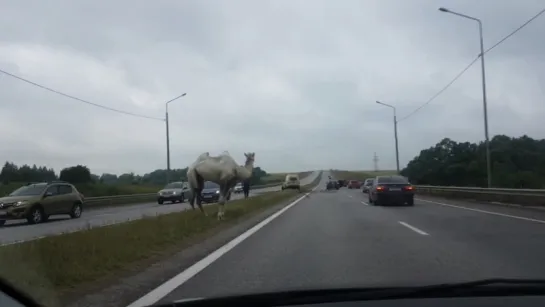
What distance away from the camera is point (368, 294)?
4355 millimetres

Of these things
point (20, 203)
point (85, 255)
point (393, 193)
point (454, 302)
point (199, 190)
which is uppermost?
point (199, 190)

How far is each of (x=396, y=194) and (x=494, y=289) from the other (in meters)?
26.0

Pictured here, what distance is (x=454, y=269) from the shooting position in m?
9.27

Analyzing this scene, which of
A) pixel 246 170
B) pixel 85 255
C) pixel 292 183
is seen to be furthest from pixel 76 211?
pixel 292 183

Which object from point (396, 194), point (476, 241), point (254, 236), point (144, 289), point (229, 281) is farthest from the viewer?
point (396, 194)

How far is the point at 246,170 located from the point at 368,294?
1653 centimetres

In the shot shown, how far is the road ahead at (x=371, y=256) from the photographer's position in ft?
27.4

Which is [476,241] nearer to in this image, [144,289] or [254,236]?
[254,236]

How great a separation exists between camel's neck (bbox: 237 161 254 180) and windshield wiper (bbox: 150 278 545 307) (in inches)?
615

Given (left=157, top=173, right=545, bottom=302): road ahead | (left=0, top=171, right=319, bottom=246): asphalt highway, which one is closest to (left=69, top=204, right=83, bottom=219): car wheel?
(left=0, top=171, right=319, bottom=246): asphalt highway

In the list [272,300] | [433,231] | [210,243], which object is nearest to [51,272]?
[272,300]

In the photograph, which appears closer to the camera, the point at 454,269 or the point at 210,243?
the point at 454,269

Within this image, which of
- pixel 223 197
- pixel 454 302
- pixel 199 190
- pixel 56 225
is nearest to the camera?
pixel 454 302

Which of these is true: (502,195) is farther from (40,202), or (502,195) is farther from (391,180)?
(40,202)
